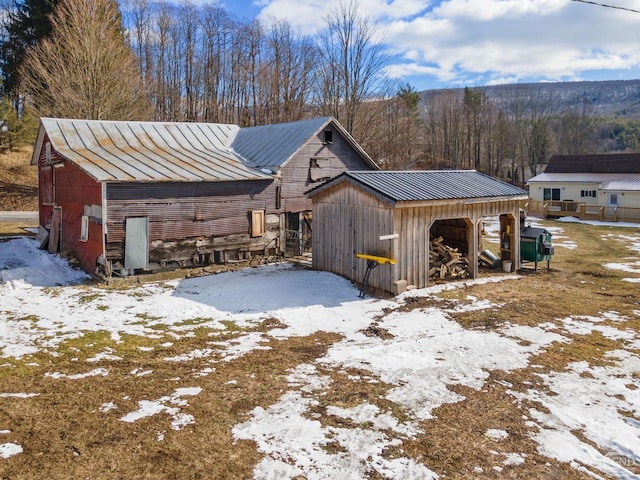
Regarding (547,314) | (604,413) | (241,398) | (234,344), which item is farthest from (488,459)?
(547,314)

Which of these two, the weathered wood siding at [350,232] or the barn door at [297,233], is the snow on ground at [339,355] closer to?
the weathered wood siding at [350,232]

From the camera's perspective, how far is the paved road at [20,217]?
30.5 metres

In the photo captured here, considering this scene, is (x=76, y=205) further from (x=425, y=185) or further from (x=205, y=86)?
(x=205, y=86)

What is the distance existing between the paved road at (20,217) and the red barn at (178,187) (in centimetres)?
752

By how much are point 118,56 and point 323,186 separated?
2211 centimetres

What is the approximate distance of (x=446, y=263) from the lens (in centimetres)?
1677

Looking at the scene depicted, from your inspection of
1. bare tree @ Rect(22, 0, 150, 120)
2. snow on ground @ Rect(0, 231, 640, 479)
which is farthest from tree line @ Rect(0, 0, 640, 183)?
snow on ground @ Rect(0, 231, 640, 479)

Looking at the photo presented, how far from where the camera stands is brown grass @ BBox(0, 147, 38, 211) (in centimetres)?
3584

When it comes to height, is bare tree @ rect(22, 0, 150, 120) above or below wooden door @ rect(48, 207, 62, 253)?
above

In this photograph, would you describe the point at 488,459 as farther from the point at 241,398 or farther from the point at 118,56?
the point at 118,56

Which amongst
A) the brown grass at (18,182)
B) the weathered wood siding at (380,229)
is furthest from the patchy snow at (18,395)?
the brown grass at (18,182)

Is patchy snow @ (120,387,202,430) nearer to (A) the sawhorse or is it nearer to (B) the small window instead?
(A) the sawhorse

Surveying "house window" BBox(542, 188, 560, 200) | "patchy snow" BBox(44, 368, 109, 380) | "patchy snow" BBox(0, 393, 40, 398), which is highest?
"house window" BBox(542, 188, 560, 200)

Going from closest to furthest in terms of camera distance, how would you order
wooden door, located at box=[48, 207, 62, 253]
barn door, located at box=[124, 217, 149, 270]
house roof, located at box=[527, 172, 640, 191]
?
barn door, located at box=[124, 217, 149, 270] < wooden door, located at box=[48, 207, 62, 253] < house roof, located at box=[527, 172, 640, 191]
